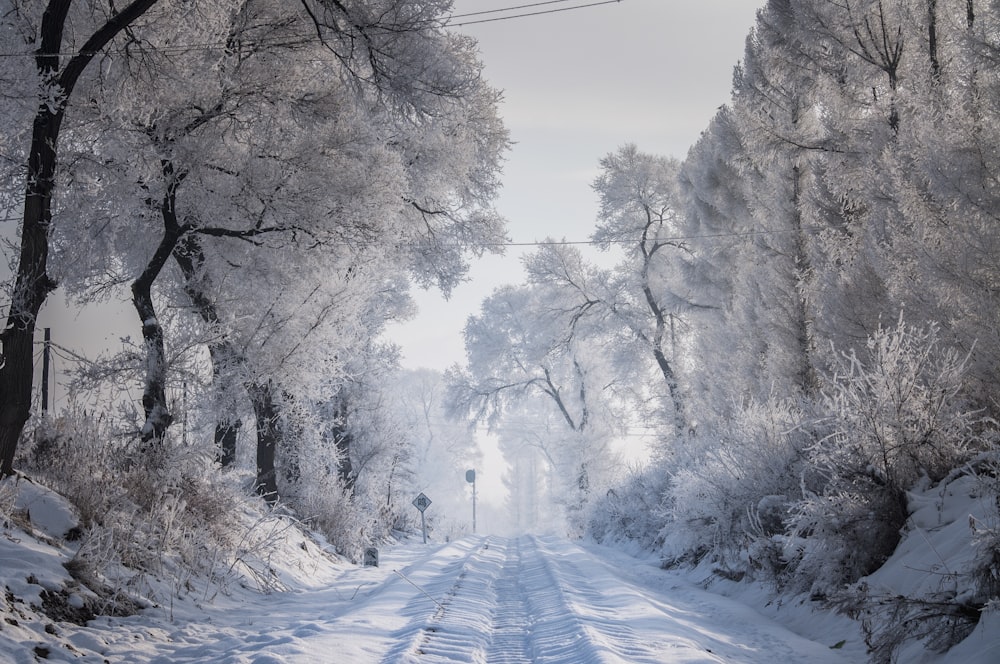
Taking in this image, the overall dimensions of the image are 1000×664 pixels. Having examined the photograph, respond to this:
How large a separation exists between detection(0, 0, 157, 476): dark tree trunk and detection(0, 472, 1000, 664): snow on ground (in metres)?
1.29

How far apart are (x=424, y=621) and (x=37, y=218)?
6128mm

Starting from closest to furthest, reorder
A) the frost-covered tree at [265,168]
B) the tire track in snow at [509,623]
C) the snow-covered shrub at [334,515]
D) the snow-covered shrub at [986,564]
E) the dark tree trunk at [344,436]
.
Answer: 1. the snow-covered shrub at [986,564]
2. the tire track in snow at [509,623]
3. the frost-covered tree at [265,168]
4. the snow-covered shrub at [334,515]
5. the dark tree trunk at [344,436]

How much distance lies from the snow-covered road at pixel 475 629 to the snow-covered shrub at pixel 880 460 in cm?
99

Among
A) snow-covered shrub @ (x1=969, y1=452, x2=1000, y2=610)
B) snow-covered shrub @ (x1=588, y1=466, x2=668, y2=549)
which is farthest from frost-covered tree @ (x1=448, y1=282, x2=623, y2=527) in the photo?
snow-covered shrub @ (x1=969, y1=452, x2=1000, y2=610)

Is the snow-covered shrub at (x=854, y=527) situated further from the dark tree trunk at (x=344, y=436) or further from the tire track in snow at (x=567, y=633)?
the dark tree trunk at (x=344, y=436)

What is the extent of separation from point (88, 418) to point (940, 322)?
11.0m

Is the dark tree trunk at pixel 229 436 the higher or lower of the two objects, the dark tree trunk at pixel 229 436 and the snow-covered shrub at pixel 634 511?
the higher

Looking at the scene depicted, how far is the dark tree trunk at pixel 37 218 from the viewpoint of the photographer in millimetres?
7398

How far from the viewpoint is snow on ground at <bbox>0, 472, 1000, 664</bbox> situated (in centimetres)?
512

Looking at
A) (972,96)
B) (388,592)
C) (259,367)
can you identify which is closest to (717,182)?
(972,96)

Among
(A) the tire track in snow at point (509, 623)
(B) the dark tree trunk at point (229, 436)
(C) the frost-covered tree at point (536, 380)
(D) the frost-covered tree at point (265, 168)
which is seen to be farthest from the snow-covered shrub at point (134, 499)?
(C) the frost-covered tree at point (536, 380)

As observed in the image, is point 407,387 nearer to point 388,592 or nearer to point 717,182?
point 717,182

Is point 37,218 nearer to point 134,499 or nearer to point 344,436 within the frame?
point 134,499

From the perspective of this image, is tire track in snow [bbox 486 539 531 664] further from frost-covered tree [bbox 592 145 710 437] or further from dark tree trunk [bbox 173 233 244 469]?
frost-covered tree [bbox 592 145 710 437]
